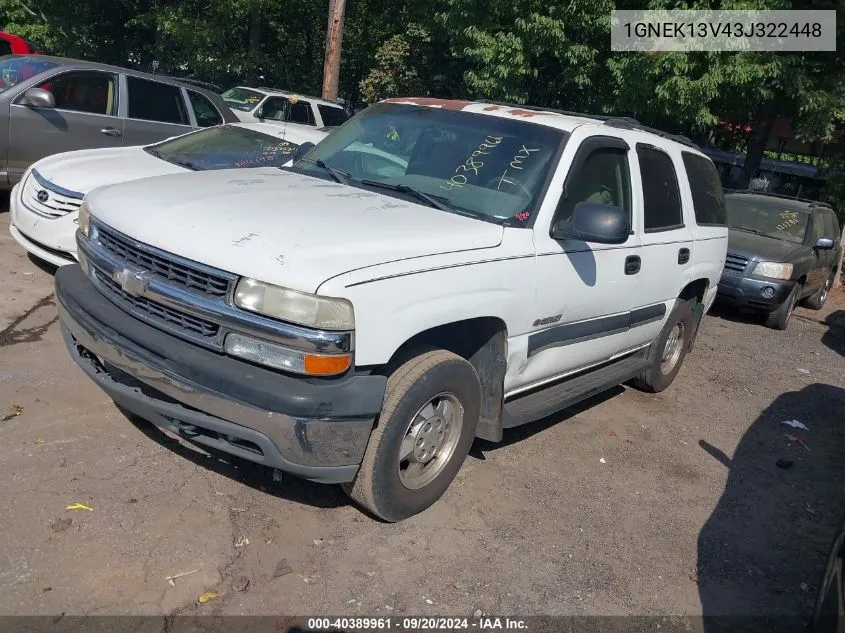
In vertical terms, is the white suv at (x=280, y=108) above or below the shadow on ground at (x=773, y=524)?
above

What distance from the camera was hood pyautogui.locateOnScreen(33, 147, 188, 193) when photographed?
634 cm

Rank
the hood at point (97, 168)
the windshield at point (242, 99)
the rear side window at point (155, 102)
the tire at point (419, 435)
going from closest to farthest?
the tire at point (419, 435) < the hood at point (97, 168) < the rear side window at point (155, 102) < the windshield at point (242, 99)

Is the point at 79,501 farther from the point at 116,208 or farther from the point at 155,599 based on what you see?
Answer: the point at 116,208

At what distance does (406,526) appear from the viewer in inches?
148

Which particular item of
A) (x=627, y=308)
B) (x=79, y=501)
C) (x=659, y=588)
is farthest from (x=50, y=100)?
(x=659, y=588)

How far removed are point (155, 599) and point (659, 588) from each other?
2.23m

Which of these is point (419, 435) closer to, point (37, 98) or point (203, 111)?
point (37, 98)

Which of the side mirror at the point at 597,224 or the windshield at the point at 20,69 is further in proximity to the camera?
the windshield at the point at 20,69

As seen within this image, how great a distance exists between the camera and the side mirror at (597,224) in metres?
3.90

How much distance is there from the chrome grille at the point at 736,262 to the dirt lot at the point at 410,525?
174 inches

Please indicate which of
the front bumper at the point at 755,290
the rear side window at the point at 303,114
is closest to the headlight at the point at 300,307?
the front bumper at the point at 755,290

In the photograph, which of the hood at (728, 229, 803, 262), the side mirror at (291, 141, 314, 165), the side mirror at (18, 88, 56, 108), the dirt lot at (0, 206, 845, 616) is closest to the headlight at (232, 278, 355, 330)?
the dirt lot at (0, 206, 845, 616)

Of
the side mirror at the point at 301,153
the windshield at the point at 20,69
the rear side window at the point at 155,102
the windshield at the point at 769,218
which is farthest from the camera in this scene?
the windshield at the point at 769,218

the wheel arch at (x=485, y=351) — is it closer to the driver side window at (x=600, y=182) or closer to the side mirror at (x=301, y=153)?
the driver side window at (x=600, y=182)
